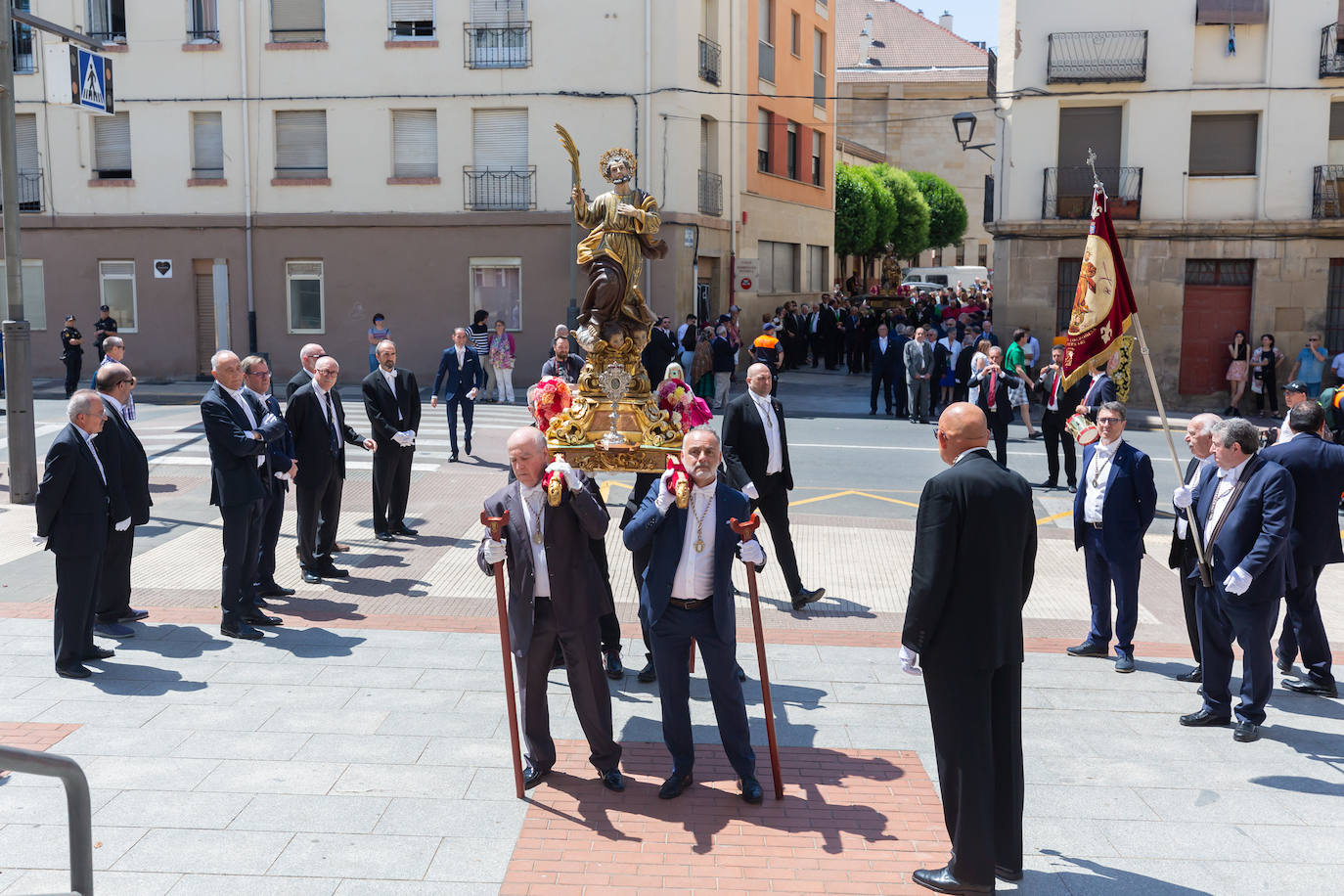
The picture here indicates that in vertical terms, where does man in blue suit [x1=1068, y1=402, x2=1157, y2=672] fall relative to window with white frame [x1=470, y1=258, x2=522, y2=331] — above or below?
below

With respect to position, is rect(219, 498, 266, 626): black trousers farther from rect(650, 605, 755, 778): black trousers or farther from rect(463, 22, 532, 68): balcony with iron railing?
rect(463, 22, 532, 68): balcony with iron railing

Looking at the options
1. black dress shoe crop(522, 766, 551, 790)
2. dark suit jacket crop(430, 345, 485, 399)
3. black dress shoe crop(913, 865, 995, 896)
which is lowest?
black dress shoe crop(913, 865, 995, 896)

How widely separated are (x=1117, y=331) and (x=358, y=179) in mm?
22414

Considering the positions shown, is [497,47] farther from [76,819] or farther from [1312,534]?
[76,819]

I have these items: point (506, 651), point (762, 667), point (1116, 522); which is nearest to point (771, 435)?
point (1116, 522)

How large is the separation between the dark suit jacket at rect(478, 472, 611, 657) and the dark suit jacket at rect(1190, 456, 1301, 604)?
373 cm

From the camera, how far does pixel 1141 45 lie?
990 inches

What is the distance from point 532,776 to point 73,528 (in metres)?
3.70

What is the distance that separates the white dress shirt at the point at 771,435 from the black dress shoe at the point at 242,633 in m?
3.99

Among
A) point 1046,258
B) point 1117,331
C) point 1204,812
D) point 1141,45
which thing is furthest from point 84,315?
point 1204,812

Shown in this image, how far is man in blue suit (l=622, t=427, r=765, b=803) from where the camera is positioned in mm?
6215

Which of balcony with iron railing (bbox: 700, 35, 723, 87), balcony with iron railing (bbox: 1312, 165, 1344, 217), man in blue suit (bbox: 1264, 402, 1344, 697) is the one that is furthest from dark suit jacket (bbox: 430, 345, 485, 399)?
balcony with iron railing (bbox: 1312, 165, 1344, 217)

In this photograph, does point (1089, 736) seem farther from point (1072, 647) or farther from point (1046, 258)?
point (1046, 258)

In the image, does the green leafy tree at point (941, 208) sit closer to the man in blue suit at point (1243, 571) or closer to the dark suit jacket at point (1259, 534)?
the man in blue suit at point (1243, 571)
